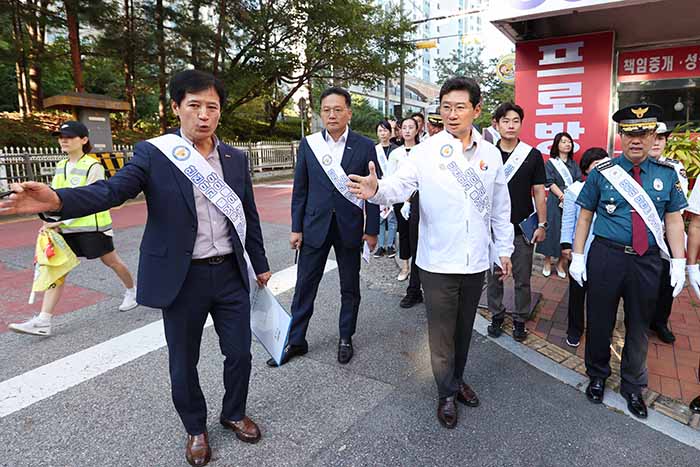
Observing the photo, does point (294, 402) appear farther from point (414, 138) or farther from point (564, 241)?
point (414, 138)

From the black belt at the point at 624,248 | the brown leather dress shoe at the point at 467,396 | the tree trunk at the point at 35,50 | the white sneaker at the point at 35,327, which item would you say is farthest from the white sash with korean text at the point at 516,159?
the tree trunk at the point at 35,50

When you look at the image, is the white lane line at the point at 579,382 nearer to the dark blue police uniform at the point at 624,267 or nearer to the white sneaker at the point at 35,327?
the dark blue police uniform at the point at 624,267

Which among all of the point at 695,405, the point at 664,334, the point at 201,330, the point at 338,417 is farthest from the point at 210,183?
the point at 664,334

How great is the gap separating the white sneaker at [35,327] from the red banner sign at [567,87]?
5900 mm

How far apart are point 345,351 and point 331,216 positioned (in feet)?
3.43

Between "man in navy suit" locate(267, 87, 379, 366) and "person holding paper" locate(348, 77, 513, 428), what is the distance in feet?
2.47

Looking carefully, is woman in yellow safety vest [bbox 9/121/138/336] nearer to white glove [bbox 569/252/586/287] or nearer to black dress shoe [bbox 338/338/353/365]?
black dress shoe [bbox 338/338/353/365]

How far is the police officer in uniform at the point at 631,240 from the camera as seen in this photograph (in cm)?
273

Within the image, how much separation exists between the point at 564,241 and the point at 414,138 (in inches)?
88.2

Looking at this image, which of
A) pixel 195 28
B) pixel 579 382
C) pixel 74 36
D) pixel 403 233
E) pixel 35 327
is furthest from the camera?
pixel 195 28

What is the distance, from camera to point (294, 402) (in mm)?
2914

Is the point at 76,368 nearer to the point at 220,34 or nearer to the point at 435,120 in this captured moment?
the point at 435,120

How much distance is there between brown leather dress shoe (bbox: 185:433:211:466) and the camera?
2.34m

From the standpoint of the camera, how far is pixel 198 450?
2.35 meters
